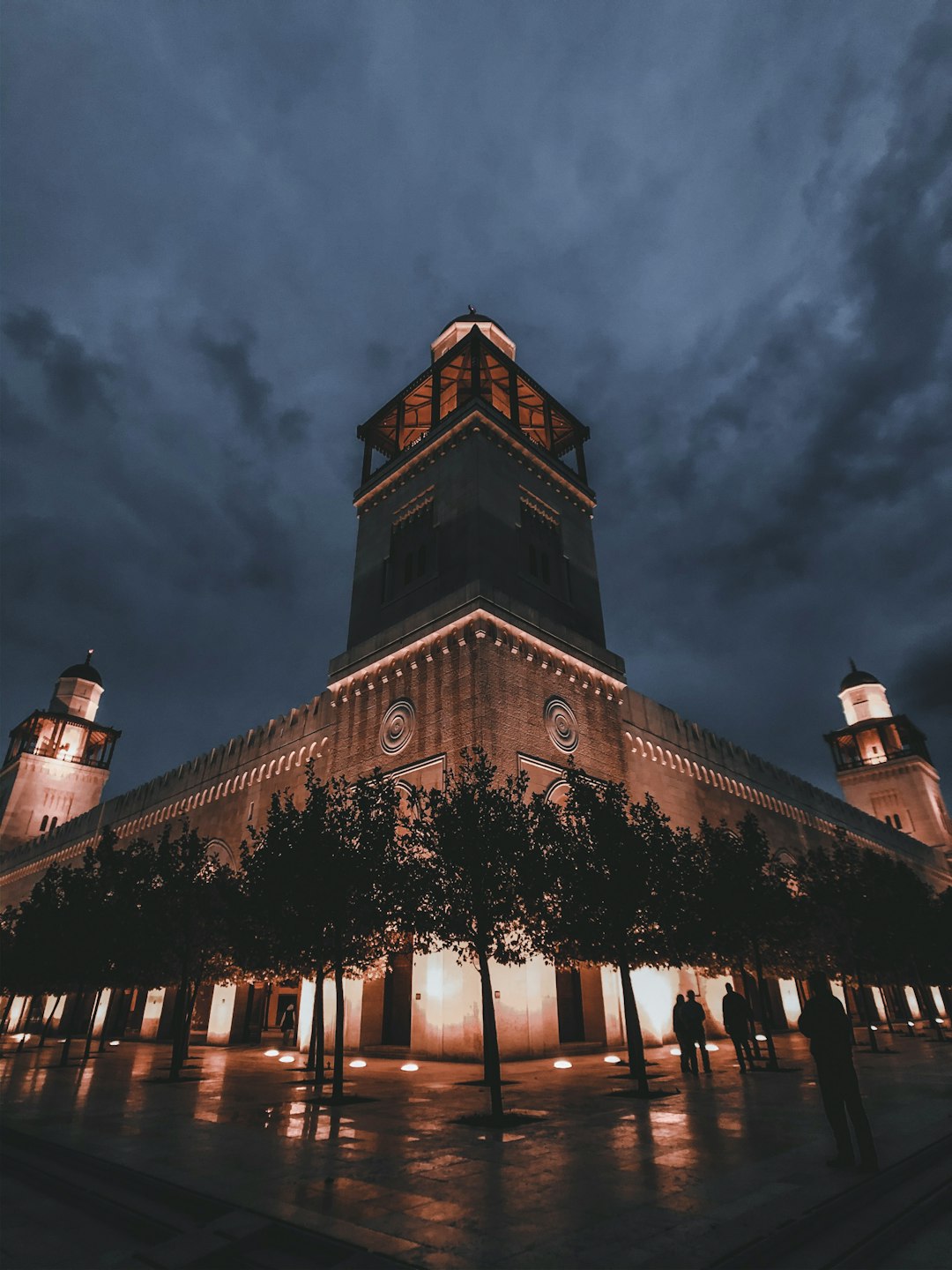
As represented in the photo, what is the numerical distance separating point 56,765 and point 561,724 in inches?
2443

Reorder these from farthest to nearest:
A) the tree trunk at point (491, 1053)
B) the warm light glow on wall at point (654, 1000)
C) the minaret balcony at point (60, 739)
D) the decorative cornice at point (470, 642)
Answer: the minaret balcony at point (60, 739)
the decorative cornice at point (470, 642)
the warm light glow on wall at point (654, 1000)
the tree trunk at point (491, 1053)

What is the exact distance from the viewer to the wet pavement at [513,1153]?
5.50 meters

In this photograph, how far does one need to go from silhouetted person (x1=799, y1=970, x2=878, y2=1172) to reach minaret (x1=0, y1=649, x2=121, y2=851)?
238 ft

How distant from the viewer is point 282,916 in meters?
15.8

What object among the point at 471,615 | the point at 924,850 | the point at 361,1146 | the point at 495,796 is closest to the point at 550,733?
the point at 471,615

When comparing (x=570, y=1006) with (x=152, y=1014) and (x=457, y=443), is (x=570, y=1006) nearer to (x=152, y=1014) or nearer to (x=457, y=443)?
(x=152, y=1014)

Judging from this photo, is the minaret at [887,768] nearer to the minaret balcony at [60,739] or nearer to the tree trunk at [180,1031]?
the tree trunk at [180,1031]

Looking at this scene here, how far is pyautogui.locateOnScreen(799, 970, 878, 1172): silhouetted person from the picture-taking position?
7.10m

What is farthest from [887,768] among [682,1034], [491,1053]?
[491,1053]

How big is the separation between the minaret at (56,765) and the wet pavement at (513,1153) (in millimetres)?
58910

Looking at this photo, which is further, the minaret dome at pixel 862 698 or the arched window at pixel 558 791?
the minaret dome at pixel 862 698

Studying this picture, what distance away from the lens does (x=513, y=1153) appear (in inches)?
335

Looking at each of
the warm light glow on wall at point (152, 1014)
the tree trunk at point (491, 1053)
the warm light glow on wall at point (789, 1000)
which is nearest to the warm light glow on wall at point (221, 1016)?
the warm light glow on wall at point (152, 1014)

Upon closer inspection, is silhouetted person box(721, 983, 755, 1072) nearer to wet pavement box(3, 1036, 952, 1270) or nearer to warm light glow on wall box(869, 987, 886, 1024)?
wet pavement box(3, 1036, 952, 1270)
